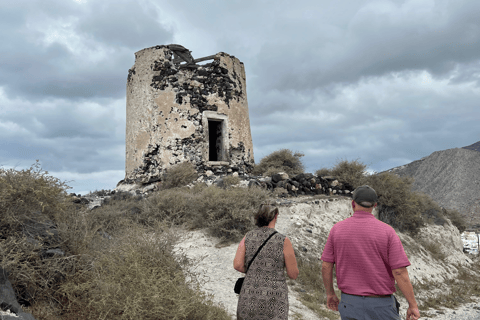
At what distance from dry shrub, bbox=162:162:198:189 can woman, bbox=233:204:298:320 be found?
935 centimetres

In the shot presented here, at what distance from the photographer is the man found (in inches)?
101

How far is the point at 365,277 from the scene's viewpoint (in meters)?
2.63

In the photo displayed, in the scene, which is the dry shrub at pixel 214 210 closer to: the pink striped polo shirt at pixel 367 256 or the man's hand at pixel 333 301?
the man's hand at pixel 333 301

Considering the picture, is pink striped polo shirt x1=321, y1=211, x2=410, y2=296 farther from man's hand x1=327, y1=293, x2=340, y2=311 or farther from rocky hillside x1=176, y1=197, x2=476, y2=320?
rocky hillside x1=176, y1=197, x2=476, y2=320

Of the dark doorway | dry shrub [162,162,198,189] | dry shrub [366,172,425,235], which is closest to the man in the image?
dry shrub [162,162,198,189]

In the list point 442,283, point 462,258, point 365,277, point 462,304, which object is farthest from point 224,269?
point 462,258

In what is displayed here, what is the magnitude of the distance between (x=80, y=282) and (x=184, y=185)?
783cm

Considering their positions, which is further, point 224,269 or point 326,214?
point 326,214

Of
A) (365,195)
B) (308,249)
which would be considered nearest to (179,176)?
(308,249)

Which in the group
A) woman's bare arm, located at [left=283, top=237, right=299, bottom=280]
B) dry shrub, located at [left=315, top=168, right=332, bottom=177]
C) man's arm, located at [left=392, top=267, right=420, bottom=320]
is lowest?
man's arm, located at [left=392, top=267, right=420, bottom=320]

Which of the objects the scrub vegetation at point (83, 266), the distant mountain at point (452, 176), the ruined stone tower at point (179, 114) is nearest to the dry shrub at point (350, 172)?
the ruined stone tower at point (179, 114)

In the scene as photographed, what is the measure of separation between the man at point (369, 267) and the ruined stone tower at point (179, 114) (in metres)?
10.5

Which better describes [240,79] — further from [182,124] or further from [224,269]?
[224,269]

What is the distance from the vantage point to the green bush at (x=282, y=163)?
14623 mm
